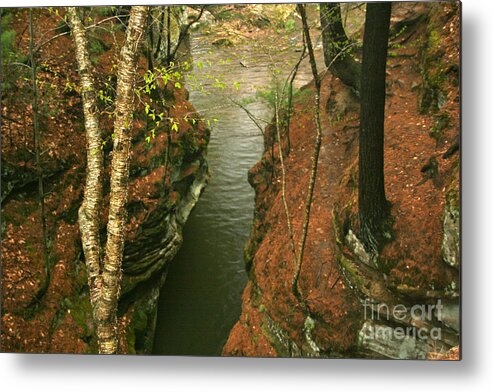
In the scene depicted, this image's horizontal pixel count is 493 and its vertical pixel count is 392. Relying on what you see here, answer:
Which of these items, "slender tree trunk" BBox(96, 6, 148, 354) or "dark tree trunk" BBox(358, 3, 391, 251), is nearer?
"slender tree trunk" BBox(96, 6, 148, 354)

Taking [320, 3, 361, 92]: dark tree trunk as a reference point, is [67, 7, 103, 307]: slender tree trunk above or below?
below

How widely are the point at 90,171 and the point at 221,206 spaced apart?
123cm

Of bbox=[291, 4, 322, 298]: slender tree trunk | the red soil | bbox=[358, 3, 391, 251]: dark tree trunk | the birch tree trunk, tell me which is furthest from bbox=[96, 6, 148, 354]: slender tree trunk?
bbox=[358, 3, 391, 251]: dark tree trunk

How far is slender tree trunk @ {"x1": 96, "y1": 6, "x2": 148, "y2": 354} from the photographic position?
3898 mm

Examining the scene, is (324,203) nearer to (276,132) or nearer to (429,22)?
(276,132)

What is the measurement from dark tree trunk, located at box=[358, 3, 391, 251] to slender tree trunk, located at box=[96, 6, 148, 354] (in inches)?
71.9

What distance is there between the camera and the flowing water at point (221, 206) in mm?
4695

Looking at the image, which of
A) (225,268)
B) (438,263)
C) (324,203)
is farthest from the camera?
(225,268)

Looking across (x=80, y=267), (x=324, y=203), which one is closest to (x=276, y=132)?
(x=324, y=203)

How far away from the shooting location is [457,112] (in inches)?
168

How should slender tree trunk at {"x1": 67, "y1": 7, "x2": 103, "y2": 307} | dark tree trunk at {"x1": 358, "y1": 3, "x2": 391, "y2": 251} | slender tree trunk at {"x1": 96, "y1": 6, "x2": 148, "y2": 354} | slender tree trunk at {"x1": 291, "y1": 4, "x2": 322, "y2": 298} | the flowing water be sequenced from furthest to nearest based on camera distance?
1. the flowing water
2. slender tree trunk at {"x1": 291, "y1": 4, "x2": 322, "y2": 298}
3. dark tree trunk at {"x1": 358, "y1": 3, "x2": 391, "y2": 251}
4. slender tree trunk at {"x1": 67, "y1": 7, "x2": 103, "y2": 307}
5. slender tree trunk at {"x1": 96, "y1": 6, "x2": 148, "y2": 354}

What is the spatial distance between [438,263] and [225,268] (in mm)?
1878

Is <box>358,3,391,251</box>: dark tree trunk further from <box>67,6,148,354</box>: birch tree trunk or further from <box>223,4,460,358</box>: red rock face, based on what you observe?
<box>67,6,148,354</box>: birch tree trunk

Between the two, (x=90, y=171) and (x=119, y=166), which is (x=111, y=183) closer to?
(x=119, y=166)
